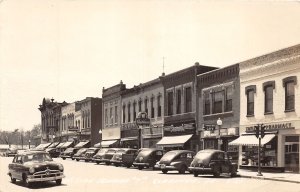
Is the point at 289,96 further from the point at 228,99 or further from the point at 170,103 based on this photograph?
the point at 170,103

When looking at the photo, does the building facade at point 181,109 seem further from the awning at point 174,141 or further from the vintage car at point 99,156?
the vintage car at point 99,156

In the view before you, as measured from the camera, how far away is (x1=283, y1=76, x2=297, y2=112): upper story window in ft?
92.1

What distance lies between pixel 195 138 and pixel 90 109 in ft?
102

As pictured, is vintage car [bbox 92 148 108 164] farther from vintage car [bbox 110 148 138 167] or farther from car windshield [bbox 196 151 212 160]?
car windshield [bbox 196 151 212 160]

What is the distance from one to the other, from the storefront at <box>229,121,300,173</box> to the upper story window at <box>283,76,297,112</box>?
101 centimetres

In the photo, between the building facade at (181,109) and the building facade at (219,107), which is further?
the building facade at (181,109)

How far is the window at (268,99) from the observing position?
30062mm

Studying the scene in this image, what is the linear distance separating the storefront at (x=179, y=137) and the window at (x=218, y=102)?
3512 mm

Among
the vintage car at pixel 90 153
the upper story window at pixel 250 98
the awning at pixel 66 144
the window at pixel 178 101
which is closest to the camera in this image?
the upper story window at pixel 250 98

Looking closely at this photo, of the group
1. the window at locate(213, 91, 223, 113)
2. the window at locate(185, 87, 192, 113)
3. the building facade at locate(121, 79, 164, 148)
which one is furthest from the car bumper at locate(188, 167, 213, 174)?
the building facade at locate(121, 79, 164, 148)

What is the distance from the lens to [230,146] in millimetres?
33938

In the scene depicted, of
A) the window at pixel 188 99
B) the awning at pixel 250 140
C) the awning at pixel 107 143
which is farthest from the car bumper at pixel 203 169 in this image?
the awning at pixel 107 143

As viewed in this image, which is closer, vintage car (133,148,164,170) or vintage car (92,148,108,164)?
vintage car (133,148,164,170)

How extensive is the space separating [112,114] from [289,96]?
33.1 m
